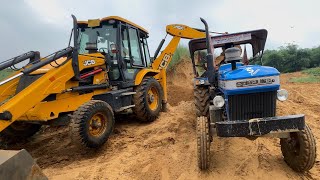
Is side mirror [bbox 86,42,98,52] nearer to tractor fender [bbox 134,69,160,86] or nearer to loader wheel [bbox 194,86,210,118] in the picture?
tractor fender [bbox 134,69,160,86]

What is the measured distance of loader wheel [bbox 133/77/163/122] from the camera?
7.86 meters

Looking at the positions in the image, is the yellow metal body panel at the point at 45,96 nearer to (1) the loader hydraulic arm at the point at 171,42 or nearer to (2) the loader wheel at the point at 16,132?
(2) the loader wheel at the point at 16,132

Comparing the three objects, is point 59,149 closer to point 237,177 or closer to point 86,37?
point 86,37

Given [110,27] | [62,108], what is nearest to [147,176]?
[62,108]

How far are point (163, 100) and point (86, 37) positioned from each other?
278 cm

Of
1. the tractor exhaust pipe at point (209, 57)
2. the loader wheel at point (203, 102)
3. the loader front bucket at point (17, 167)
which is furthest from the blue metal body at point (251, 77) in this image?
the loader front bucket at point (17, 167)

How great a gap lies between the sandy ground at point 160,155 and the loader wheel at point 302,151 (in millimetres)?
124

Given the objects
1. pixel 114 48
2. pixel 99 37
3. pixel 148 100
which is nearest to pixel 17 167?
pixel 114 48

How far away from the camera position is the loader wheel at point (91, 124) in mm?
5606

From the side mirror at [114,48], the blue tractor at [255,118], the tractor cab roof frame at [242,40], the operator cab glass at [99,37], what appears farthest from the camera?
the operator cab glass at [99,37]

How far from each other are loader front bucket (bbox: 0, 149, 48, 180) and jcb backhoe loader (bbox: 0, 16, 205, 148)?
84.4 inches

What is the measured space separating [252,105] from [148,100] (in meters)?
3.88

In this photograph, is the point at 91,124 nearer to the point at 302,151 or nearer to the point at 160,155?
the point at 160,155

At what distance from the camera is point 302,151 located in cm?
458
